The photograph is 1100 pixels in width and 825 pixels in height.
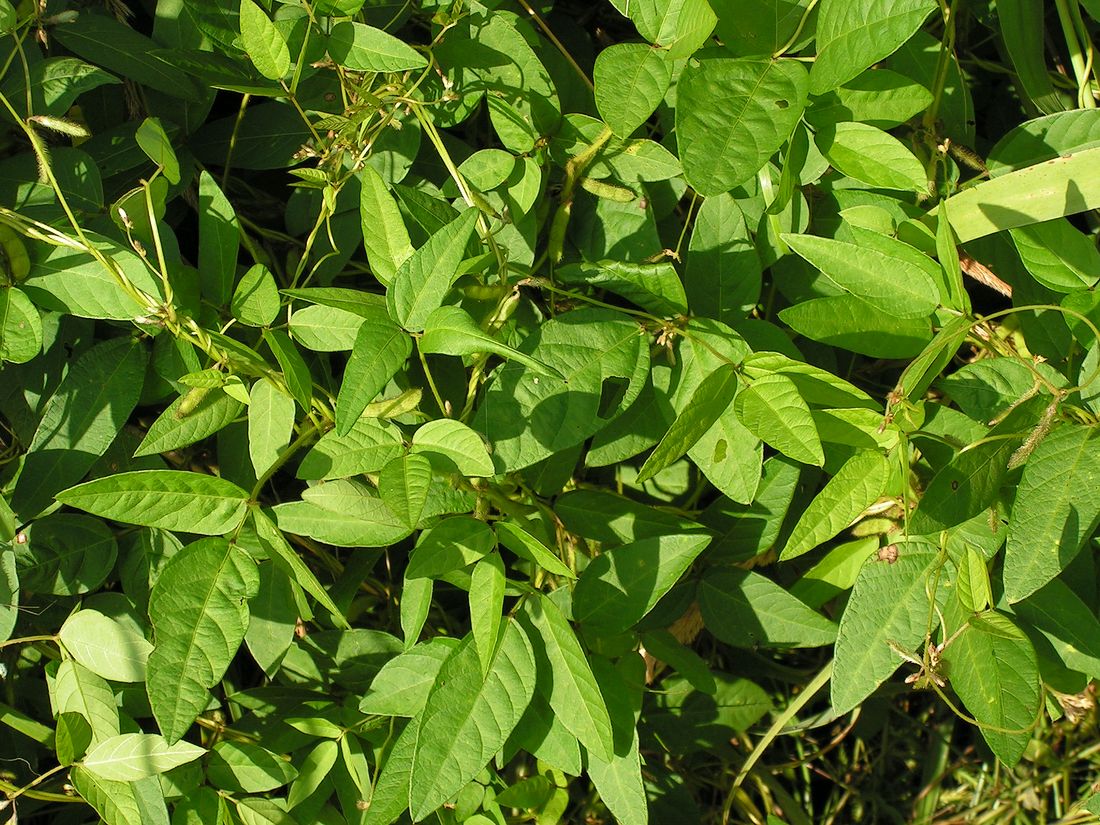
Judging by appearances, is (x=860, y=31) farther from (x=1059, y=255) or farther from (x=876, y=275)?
(x=1059, y=255)

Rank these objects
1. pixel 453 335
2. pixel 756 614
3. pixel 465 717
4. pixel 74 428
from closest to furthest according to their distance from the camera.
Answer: pixel 453 335 < pixel 465 717 < pixel 74 428 < pixel 756 614

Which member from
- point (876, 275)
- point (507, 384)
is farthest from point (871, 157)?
point (507, 384)

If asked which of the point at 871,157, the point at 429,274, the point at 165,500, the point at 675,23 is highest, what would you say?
the point at 675,23

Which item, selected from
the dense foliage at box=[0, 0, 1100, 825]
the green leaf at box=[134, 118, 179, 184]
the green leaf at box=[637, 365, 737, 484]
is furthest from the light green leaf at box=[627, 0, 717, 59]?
the green leaf at box=[134, 118, 179, 184]

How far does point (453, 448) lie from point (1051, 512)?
2.03 ft

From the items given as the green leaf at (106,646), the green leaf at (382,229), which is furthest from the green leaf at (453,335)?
the green leaf at (106,646)

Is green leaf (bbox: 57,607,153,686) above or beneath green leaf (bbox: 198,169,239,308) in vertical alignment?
beneath

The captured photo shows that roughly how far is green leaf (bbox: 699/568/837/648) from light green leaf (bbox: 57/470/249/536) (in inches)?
24.6

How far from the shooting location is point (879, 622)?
1009mm

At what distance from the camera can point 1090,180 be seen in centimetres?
100

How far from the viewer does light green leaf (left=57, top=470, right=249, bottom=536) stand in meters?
0.90

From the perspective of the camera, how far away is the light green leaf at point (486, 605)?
0.94m

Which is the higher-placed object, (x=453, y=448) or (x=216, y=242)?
(x=216, y=242)

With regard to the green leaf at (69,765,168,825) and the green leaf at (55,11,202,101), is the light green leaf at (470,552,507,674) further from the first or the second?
the green leaf at (55,11,202,101)
